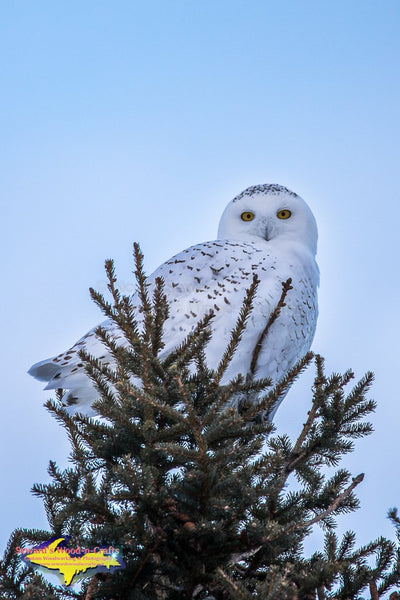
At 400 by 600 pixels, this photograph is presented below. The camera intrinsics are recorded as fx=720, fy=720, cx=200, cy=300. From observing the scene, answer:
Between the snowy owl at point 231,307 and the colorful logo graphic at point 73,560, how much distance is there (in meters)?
1.52

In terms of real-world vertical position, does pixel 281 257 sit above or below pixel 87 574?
above

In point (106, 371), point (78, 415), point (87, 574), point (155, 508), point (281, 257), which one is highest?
point (281, 257)

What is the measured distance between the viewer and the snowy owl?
12.2ft

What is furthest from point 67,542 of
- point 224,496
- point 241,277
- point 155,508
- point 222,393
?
point 241,277

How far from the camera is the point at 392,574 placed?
2283 millimetres

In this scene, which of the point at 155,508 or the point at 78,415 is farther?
the point at 78,415

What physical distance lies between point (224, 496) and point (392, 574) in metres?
0.66

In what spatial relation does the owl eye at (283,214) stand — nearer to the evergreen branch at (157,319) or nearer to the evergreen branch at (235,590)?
the evergreen branch at (157,319)

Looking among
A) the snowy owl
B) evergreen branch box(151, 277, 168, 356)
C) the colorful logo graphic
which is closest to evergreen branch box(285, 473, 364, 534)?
the colorful logo graphic

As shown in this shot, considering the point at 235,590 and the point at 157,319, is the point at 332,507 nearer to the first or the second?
the point at 235,590

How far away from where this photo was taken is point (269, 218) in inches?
204

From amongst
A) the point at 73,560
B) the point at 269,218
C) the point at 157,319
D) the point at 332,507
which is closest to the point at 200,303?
the point at 269,218

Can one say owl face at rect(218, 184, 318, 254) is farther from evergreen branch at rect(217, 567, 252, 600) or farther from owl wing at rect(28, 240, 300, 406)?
evergreen branch at rect(217, 567, 252, 600)

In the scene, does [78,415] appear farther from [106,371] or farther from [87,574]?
[87,574]
